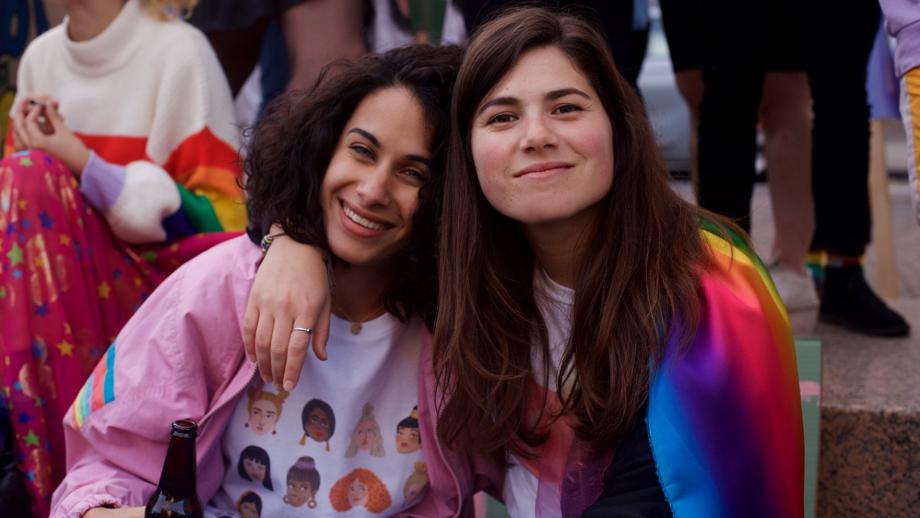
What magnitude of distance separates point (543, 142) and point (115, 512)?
97 centimetres

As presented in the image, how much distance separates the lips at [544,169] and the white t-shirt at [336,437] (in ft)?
1.49

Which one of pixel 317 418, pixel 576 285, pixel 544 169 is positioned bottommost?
pixel 317 418

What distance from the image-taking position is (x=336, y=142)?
2.03 metres

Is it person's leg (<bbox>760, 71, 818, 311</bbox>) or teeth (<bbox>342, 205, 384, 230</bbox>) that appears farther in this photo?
person's leg (<bbox>760, 71, 818, 311</bbox>)

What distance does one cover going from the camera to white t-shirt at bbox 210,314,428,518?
201 cm

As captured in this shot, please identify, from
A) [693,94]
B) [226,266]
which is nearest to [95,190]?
[226,266]

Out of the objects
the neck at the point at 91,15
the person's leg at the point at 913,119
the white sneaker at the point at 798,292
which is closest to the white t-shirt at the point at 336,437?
the person's leg at the point at 913,119

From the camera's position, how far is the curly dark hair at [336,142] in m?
1.98

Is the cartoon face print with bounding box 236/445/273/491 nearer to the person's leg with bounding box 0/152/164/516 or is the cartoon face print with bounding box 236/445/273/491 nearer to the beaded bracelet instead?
the beaded bracelet

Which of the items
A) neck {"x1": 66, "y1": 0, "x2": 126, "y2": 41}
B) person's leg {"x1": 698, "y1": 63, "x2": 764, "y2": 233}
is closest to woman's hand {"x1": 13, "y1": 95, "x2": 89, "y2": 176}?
neck {"x1": 66, "y1": 0, "x2": 126, "y2": 41}

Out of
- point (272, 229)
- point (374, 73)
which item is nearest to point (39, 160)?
point (272, 229)

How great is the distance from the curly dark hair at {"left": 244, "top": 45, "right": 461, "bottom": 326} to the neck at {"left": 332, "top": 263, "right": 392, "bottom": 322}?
0.13 feet

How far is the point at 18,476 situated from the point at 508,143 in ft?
4.19

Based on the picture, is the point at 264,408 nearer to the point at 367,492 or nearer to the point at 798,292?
the point at 367,492
